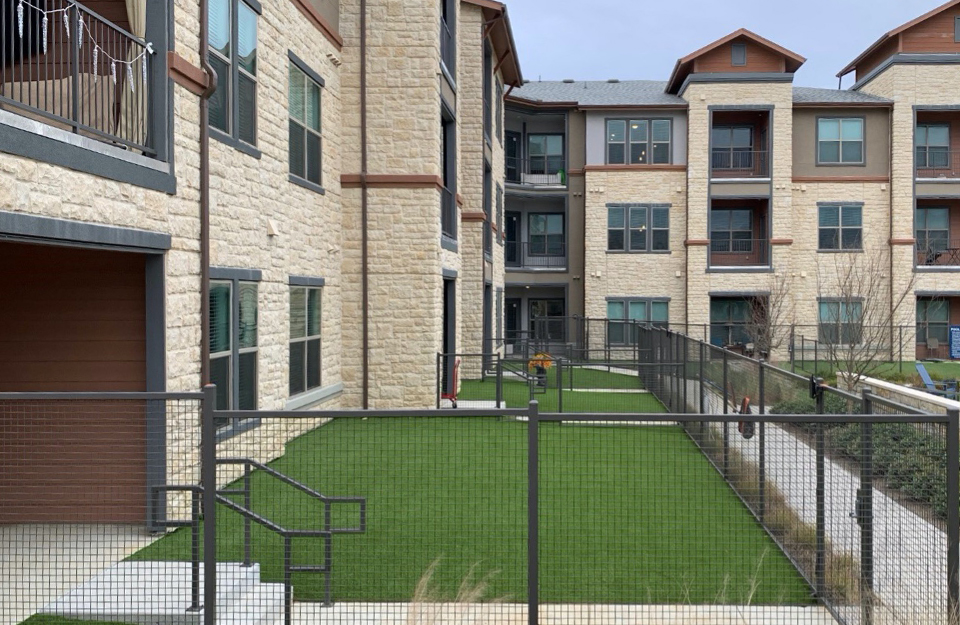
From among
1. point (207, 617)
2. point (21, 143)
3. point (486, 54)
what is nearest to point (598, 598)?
point (207, 617)

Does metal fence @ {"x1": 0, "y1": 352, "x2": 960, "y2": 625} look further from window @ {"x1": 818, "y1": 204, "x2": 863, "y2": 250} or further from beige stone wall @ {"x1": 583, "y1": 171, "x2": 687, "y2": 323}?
window @ {"x1": 818, "y1": 204, "x2": 863, "y2": 250}

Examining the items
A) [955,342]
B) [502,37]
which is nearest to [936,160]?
[955,342]

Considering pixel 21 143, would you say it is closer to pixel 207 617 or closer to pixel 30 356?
pixel 30 356

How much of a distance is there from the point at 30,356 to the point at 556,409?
1272 cm

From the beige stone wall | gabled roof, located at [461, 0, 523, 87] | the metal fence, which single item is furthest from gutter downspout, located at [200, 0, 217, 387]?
the beige stone wall

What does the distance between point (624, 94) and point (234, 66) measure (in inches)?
1251

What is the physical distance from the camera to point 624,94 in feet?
136

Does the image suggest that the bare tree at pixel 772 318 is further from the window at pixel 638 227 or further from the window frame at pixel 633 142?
the window frame at pixel 633 142

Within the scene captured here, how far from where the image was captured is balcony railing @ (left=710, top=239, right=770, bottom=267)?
3882 cm

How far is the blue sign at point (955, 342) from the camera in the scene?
125 ft

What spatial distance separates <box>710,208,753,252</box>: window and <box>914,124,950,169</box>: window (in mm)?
7426

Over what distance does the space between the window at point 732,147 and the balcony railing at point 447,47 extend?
1995cm

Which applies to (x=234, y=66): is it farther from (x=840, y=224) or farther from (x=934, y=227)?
(x=934, y=227)

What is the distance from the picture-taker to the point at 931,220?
3944 cm
